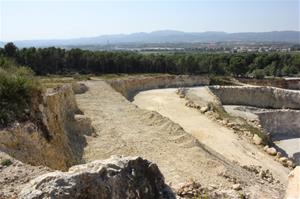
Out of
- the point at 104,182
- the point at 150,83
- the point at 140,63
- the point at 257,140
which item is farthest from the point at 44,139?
the point at 140,63

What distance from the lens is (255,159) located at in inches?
1066

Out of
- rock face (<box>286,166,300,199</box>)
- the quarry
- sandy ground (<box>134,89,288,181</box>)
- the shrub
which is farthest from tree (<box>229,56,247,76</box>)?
rock face (<box>286,166,300,199</box>)

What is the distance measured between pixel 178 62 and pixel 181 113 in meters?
36.0

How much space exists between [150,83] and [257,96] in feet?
43.7

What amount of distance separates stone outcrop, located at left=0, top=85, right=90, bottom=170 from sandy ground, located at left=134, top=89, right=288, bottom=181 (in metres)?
9.21

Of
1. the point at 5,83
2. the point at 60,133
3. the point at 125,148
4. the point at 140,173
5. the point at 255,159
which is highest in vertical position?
the point at 5,83

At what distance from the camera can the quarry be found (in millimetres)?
9289

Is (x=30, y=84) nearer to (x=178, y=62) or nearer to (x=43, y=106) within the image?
(x=43, y=106)

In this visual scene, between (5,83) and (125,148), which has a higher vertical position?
(5,83)

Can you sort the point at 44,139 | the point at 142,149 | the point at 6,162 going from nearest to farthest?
the point at 6,162, the point at 44,139, the point at 142,149

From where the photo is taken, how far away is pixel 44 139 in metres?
16.2

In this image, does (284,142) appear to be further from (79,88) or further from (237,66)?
(237,66)

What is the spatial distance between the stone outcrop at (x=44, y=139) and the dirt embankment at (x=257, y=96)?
35.0m

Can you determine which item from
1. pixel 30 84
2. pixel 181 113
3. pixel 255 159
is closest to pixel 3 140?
pixel 30 84
